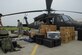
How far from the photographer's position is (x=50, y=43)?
31.6ft

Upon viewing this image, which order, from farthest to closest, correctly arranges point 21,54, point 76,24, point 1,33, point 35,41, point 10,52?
point 76,24 → point 35,41 → point 1,33 → point 10,52 → point 21,54

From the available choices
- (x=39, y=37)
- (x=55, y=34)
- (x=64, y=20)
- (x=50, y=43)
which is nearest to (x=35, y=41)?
(x=39, y=37)

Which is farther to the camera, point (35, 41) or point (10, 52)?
point (35, 41)

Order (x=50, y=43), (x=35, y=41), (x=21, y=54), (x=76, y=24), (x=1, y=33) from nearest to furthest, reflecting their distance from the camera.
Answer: (x=21, y=54), (x=50, y=43), (x=1, y=33), (x=35, y=41), (x=76, y=24)

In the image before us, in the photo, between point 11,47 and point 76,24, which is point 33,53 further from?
point 76,24

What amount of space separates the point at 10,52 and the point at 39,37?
3382 millimetres

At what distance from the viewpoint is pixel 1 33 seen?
10.9 metres

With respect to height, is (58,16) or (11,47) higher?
(58,16)

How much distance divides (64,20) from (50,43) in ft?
22.8

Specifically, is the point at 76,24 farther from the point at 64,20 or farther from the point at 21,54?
the point at 21,54

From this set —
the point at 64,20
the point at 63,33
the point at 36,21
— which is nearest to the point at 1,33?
the point at 63,33

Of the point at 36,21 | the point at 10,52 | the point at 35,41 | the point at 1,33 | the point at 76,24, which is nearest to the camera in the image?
the point at 10,52

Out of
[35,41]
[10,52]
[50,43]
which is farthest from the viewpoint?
[35,41]

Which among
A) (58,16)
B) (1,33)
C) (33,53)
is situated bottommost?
(33,53)
